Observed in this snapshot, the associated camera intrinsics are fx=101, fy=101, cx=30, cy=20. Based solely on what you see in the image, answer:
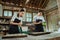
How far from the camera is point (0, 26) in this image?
4.87 m

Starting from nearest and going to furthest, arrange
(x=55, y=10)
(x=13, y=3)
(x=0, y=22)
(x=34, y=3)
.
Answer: (x=0, y=22), (x=55, y=10), (x=13, y=3), (x=34, y=3)

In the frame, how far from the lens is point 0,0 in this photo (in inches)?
195

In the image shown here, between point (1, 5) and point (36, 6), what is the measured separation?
2.10 meters

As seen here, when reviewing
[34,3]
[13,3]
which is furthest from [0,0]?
[34,3]

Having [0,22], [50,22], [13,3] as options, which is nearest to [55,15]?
[50,22]

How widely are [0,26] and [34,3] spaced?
7.81 ft

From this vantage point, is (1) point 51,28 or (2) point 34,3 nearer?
(1) point 51,28

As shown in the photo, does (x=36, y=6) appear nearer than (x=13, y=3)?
No

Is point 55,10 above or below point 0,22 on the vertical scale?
above

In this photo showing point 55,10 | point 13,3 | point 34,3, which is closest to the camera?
point 55,10

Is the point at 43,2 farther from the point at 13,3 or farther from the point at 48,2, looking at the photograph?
the point at 13,3

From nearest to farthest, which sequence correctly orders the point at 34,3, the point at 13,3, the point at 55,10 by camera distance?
the point at 55,10
the point at 13,3
the point at 34,3

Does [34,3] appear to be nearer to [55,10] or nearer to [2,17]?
[55,10]

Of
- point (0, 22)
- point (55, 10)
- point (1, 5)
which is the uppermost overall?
point (1, 5)
